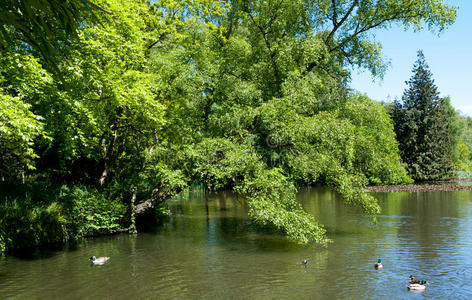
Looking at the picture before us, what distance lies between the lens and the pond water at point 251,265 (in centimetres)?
1123

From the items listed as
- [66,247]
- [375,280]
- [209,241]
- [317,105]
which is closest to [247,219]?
[209,241]

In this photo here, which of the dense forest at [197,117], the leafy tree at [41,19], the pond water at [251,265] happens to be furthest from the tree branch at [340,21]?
the leafy tree at [41,19]

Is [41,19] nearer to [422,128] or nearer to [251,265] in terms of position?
[251,265]

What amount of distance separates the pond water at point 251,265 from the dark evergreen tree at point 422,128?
32.9 meters

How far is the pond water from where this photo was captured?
36.9 feet

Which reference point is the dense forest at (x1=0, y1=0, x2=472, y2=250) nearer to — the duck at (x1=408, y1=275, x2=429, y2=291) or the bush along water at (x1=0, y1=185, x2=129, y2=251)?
the bush along water at (x1=0, y1=185, x2=129, y2=251)

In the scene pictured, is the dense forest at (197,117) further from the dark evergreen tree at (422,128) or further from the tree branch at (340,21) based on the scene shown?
the dark evergreen tree at (422,128)

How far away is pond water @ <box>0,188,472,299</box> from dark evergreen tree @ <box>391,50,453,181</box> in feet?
108

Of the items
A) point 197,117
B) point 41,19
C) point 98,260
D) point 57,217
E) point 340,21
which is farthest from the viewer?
point 197,117

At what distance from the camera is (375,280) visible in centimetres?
1193

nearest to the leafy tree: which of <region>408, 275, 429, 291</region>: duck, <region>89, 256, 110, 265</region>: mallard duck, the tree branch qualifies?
<region>408, 275, 429, 291</region>: duck

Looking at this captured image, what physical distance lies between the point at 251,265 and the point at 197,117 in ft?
32.0

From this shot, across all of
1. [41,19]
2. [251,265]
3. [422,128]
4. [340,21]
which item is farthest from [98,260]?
[422,128]

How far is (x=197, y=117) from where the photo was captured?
20.9 m
